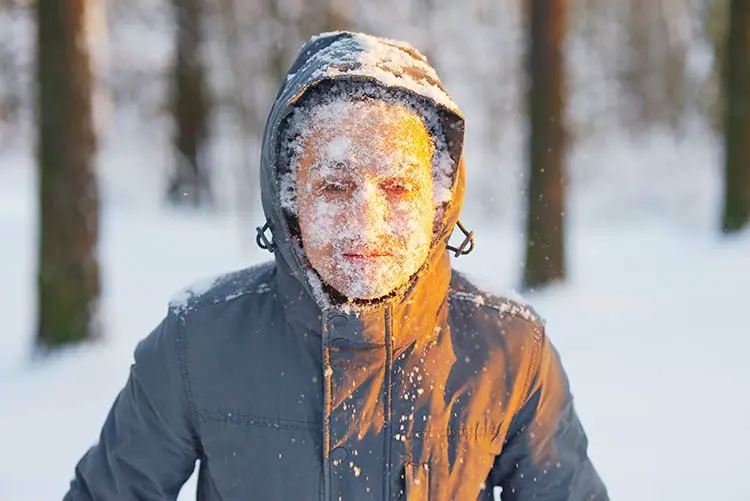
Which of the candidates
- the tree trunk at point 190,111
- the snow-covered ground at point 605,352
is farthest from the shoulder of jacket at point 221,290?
the tree trunk at point 190,111

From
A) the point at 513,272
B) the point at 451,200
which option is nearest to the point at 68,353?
the point at 513,272

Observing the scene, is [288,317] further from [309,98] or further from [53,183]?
[53,183]

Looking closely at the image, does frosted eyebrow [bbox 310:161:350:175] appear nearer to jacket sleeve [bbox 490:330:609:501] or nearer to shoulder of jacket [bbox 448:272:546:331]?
shoulder of jacket [bbox 448:272:546:331]

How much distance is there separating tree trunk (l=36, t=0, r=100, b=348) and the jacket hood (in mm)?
4227

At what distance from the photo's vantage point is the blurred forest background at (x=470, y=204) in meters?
4.48

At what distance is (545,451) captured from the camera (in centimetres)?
169

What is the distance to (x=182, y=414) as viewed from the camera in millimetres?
1660

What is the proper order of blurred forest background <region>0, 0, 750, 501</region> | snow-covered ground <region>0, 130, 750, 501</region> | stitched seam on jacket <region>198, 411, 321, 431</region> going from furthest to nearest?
1. blurred forest background <region>0, 0, 750, 501</region>
2. snow-covered ground <region>0, 130, 750, 501</region>
3. stitched seam on jacket <region>198, 411, 321, 431</region>

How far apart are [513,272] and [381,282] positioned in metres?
6.36

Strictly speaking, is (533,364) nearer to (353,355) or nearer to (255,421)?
(353,355)

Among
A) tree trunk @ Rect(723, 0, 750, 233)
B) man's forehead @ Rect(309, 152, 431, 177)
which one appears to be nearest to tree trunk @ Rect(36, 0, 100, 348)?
man's forehead @ Rect(309, 152, 431, 177)

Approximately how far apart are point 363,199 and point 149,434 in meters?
0.67

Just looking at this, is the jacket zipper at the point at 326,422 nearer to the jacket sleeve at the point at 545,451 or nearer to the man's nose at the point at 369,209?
the man's nose at the point at 369,209

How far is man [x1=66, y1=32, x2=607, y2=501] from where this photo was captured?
1.53 meters
